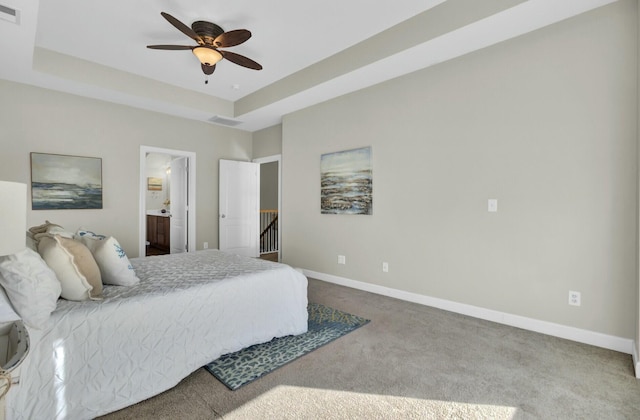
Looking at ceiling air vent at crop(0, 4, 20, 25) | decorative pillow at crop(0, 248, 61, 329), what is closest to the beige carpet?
decorative pillow at crop(0, 248, 61, 329)

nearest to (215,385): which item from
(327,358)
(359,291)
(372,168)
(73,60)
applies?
(327,358)

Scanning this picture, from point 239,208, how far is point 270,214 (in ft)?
5.00

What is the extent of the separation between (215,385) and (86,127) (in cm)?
427

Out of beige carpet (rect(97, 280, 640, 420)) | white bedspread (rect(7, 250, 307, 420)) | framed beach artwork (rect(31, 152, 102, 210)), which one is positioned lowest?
beige carpet (rect(97, 280, 640, 420))

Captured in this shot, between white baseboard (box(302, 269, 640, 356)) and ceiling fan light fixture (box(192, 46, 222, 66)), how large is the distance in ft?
10.3

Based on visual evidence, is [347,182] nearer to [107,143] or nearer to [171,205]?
[107,143]

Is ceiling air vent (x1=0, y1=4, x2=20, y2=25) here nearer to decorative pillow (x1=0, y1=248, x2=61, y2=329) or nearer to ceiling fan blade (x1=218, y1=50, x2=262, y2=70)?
ceiling fan blade (x1=218, y1=50, x2=262, y2=70)

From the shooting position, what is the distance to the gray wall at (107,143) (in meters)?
4.04

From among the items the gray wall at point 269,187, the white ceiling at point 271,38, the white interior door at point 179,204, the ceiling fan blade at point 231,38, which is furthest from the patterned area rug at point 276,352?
the gray wall at point 269,187

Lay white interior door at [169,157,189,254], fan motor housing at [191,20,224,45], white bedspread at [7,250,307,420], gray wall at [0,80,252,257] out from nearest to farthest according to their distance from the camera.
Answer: white bedspread at [7,250,307,420]
fan motor housing at [191,20,224,45]
gray wall at [0,80,252,257]
white interior door at [169,157,189,254]

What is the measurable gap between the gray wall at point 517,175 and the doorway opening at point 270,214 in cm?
209

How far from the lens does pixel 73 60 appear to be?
3.92 meters

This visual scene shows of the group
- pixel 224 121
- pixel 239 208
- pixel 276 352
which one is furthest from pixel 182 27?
pixel 239 208

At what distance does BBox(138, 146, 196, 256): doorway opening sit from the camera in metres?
5.11
